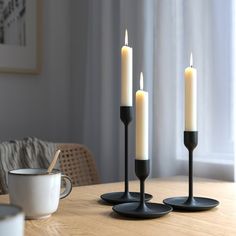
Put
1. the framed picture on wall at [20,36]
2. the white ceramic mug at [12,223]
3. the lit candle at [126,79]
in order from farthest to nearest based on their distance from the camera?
the framed picture on wall at [20,36]
the lit candle at [126,79]
the white ceramic mug at [12,223]

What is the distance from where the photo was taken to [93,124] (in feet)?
Result: 7.52

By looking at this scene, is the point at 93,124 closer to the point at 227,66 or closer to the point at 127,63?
Result: the point at 227,66

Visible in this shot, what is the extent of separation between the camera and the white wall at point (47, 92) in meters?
2.36

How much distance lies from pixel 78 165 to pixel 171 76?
0.56m

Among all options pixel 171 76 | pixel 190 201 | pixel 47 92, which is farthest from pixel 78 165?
pixel 190 201

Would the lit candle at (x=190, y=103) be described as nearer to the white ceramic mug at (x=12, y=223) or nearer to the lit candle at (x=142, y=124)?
the lit candle at (x=142, y=124)

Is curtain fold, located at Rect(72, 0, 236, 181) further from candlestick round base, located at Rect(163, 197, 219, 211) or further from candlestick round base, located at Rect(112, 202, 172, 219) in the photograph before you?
candlestick round base, located at Rect(112, 202, 172, 219)

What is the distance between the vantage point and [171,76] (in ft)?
5.94

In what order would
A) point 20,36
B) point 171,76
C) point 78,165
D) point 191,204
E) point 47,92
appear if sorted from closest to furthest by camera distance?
point 191,204 < point 171,76 < point 78,165 < point 20,36 < point 47,92

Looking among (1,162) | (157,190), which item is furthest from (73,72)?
(157,190)

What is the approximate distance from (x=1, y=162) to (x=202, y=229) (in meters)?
1.10

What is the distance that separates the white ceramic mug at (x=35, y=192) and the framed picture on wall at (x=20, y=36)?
1.46 metres

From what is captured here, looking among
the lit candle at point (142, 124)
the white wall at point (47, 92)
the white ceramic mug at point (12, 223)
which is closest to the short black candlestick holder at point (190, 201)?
the lit candle at point (142, 124)

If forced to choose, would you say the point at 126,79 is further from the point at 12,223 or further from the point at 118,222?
the point at 12,223
